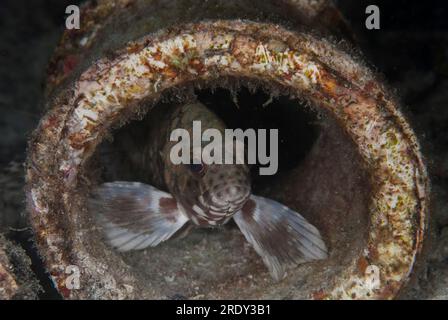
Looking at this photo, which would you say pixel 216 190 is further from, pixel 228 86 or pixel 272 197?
pixel 272 197

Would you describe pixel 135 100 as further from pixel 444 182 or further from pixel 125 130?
pixel 444 182

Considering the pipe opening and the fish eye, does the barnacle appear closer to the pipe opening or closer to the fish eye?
the pipe opening

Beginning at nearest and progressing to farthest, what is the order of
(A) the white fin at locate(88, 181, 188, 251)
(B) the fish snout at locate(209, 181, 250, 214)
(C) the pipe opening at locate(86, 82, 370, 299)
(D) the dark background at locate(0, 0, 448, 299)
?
(C) the pipe opening at locate(86, 82, 370, 299) < (B) the fish snout at locate(209, 181, 250, 214) < (A) the white fin at locate(88, 181, 188, 251) < (D) the dark background at locate(0, 0, 448, 299)

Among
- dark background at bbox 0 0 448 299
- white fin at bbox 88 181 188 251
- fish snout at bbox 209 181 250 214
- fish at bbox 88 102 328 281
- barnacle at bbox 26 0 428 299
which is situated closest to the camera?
barnacle at bbox 26 0 428 299

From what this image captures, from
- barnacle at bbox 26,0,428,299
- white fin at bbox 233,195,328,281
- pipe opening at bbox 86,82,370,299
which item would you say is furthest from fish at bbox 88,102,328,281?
barnacle at bbox 26,0,428,299

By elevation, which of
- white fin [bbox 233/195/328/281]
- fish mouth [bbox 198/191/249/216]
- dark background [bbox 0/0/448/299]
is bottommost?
white fin [bbox 233/195/328/281]

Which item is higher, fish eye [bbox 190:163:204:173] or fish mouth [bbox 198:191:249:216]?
fish eye [bbox 190:163:204:173]

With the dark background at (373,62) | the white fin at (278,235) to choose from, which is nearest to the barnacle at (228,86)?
the white fin at (278,235)

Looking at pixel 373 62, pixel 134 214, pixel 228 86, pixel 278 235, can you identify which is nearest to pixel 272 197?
pixel 278 235
